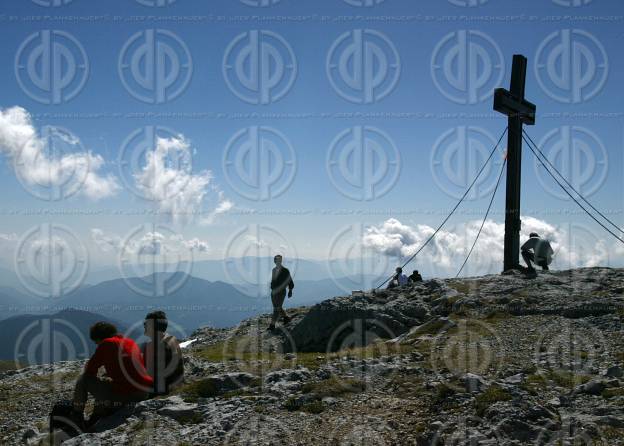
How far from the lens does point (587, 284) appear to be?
73.9 ft

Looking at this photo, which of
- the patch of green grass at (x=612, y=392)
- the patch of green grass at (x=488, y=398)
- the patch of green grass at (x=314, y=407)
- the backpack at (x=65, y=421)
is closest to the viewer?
the patch of green grass at (x=488, y=398)

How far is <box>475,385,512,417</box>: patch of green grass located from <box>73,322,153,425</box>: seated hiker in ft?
22.2

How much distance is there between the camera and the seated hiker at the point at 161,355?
1086cm

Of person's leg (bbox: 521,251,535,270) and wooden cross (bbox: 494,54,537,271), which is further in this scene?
wooden cross (bbox: 494,54,537,271)

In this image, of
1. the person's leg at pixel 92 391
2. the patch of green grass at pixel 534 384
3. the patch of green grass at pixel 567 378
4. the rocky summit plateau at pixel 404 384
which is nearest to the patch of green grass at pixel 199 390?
the rocky summit plateau at pixel 404 384

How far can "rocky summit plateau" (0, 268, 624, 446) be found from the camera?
29.4 ft

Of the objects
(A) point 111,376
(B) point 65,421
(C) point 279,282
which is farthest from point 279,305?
(B) point 65,421

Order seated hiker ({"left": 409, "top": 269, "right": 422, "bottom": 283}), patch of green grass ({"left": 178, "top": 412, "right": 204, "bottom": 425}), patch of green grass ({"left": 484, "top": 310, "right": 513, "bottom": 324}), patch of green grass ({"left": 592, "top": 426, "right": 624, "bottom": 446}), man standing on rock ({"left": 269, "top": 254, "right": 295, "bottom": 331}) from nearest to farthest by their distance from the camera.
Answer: patch of green grass ({"left": 592, "top": 426, "right": 624, "bottom": 446})
patch of green grass ({"left": 178, "top": 412, "right": 204, "bottom": 425})
patch of green grass ({"left": 484, "top": 310, "right": 513, "bottom": 324})
man standing on rock ({"left": 269, "top": 254, "right": 295, "bottom": 331})
seated hiker ({"left": 409, "top": 269, "right": 422, "bottom": 283})

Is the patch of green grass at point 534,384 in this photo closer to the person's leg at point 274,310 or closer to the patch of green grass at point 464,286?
the patch of green grass at point 464,286

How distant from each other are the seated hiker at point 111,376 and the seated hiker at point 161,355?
282 millimetres

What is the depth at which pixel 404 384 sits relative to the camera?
1175 centimetres

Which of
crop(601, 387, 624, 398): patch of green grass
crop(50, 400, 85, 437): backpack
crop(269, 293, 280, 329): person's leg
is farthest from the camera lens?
crop(269, 293, 280, 329): person's leg

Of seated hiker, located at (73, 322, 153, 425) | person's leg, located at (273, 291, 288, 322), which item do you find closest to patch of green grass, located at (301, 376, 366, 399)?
seated hiker, located at (73, 322, 153, 425)

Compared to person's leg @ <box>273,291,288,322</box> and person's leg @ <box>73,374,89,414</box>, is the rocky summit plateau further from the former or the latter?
person's leg @ <box>273,291,288,322</box>
